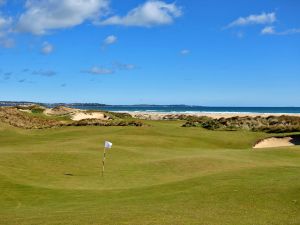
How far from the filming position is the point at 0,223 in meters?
14.5

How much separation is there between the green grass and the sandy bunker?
1208 centimetres

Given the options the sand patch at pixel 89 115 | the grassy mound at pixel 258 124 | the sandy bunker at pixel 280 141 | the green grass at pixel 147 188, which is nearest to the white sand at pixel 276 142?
the sandy bunker at pixel 280 141

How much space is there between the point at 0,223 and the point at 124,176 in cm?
1099

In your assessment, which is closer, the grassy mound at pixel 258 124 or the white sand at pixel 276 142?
the white sand at pixel 276 142

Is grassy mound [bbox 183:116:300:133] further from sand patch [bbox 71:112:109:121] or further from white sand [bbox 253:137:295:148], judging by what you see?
sand patch [bbox 71:112:109:121]

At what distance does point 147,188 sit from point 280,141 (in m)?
29.1

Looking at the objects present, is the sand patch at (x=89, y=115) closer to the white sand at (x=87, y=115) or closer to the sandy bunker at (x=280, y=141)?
the white sand at (x=87, y=115)

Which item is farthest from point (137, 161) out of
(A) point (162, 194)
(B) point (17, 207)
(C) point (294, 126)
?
(C) point (294, 126)

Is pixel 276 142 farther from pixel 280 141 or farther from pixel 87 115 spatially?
pixel 87 115

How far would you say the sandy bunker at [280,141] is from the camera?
46.9m

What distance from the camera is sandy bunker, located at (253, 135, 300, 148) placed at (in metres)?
46.9

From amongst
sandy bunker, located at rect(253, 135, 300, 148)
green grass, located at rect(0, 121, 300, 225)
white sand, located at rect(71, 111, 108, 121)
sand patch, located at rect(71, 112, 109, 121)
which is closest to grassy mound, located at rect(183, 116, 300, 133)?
sandy bunker, located at rect(253, 135, 300, 148)

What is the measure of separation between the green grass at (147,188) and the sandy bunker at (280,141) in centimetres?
1208

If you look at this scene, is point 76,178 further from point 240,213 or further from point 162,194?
point 240,213
